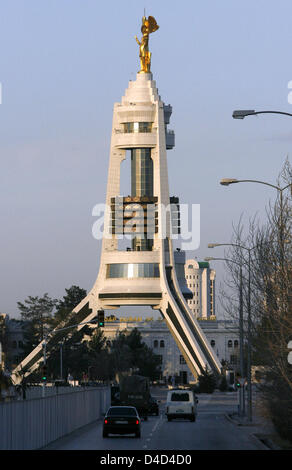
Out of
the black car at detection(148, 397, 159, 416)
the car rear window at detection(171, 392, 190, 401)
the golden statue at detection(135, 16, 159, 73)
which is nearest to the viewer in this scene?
the car rear window at detection(171, 392, 190, 401)

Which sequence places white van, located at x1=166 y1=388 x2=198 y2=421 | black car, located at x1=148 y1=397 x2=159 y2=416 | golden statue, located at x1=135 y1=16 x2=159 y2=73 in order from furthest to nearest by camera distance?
golden statue, located at x1=135 y1=16 x2=159 y2=73 < black car, located at x1=148 y1=397 x2=159 y2=416 < white van, located at x1=166 y1=388 x2=198 y2=421

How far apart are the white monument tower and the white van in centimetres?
8976

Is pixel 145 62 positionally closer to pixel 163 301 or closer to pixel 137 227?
pixel 137 227

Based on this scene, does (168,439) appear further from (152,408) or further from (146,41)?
(146,41)

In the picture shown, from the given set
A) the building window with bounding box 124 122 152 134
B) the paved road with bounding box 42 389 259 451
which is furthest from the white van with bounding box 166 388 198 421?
the building window with bounding box 124 122 152 134

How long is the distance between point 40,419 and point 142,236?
125251 mm

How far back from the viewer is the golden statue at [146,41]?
553 ft

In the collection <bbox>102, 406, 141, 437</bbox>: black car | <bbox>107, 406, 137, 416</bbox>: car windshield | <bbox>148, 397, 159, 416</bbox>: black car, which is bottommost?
<bbox>148, 397, 159, 416</bbox>: black car

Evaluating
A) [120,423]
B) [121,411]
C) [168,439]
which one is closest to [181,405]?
[121,411]

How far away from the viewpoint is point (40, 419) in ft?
127

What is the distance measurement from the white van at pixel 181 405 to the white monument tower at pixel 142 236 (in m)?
89.8

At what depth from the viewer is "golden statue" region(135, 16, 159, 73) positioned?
168625 mm

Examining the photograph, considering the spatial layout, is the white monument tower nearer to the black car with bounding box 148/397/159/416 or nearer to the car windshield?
the black car with bounding box 148/397/159/416
